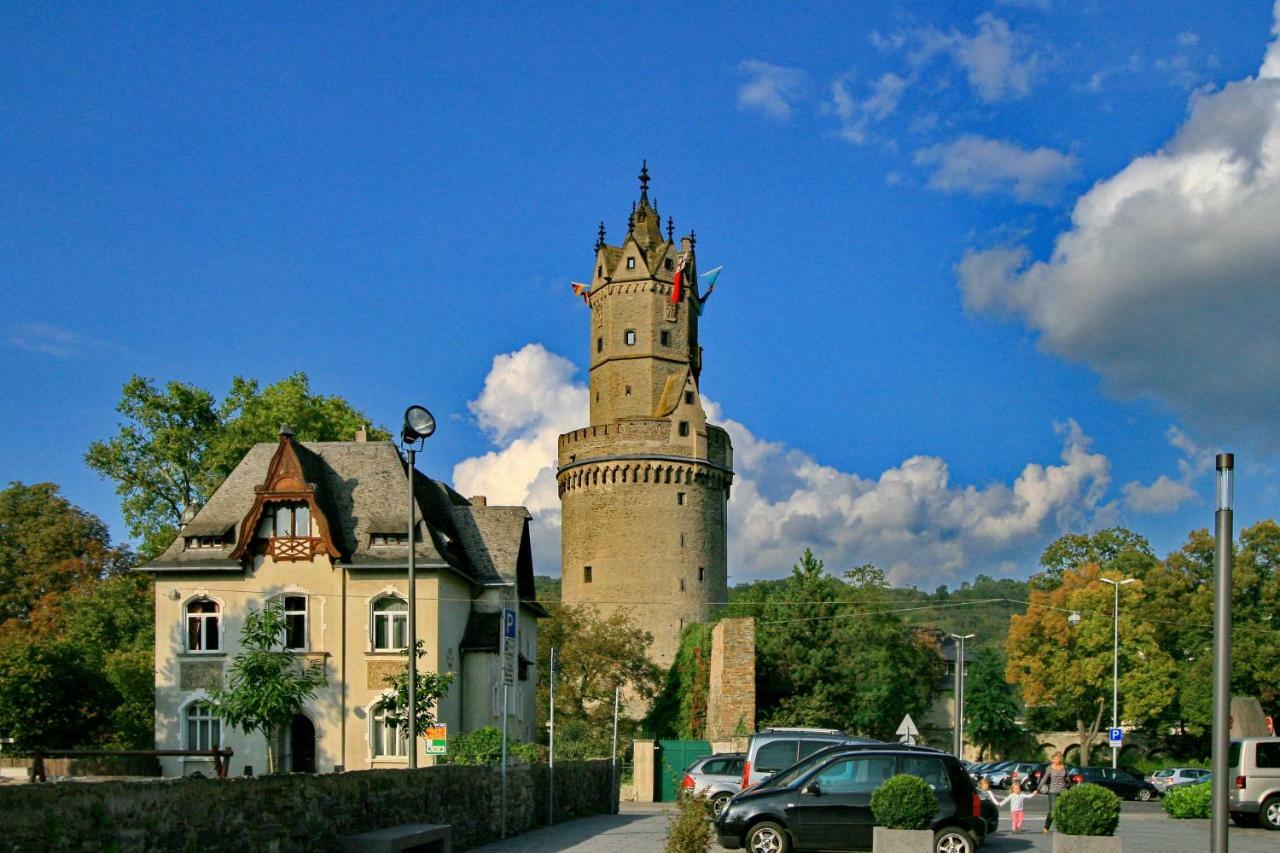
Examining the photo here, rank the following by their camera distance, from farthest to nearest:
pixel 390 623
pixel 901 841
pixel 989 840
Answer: pixel 390 623 < pixel 989 840 < pixel 901 841

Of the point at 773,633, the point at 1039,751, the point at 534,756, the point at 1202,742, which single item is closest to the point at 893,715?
the point at 773,633

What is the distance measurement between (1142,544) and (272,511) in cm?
5390

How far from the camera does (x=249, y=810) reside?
46.4 feet

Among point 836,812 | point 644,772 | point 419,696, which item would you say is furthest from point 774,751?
point 644,772

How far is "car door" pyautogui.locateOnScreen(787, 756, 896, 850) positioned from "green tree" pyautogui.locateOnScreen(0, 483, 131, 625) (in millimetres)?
49796

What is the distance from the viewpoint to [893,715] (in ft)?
225

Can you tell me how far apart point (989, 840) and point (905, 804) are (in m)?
6.20

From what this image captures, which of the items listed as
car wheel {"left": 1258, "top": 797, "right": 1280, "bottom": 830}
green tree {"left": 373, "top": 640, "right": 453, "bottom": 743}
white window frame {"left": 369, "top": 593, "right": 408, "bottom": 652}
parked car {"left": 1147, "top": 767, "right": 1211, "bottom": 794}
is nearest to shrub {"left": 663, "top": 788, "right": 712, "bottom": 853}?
car wheel {"left": 1258, "top": 797, "right": 1280, "bottom": 830}

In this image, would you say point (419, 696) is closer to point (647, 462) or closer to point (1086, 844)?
point (1086, 844)

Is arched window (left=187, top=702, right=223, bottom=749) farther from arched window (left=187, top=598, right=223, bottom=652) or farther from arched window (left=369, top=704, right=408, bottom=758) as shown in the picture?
arched window (left=369, top=704, right=408, bottom=758)

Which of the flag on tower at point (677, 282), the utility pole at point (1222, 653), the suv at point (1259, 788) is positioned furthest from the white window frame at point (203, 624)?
the flag on tower at point (677, 282)

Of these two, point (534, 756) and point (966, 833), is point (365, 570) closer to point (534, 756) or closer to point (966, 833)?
point (534, 756)

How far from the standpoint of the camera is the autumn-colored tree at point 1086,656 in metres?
68.6

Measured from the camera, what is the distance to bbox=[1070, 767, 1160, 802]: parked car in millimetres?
48859
